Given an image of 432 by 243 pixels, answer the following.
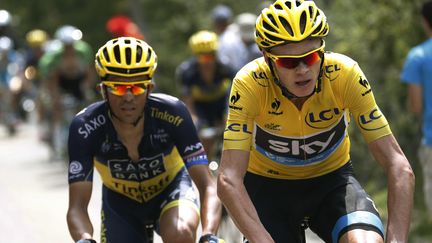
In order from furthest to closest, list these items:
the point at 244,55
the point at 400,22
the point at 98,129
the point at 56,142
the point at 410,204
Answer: the point at 56,142
the point at 244,55
the point at 400,22
the point at 98,129
the point at 410,204

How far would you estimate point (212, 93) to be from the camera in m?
11.6

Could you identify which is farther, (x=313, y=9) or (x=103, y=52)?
(x=103, y=52)

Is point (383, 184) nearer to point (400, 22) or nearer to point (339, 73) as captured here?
point (400, 22)

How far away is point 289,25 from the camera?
4863 mm

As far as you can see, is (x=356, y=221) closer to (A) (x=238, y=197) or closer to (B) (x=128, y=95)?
(A) (x=238, y=197)

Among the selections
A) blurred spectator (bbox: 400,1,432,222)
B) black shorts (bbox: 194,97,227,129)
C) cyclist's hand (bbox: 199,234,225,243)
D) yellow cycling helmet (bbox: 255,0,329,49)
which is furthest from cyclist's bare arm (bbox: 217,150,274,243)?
black shorts (bbox: 194,97,227,129)

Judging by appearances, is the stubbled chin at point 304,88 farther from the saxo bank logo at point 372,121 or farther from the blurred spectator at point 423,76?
the blurred spectator at point 423,76

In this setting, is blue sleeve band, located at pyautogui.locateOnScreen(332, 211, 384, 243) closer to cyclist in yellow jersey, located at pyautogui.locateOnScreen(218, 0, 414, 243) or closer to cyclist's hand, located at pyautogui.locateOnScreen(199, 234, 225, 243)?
cyclist in yellow jersey, located at pyautogui.locateOnScreen(218, 0, 414, 243)

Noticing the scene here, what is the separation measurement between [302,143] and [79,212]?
1427mm

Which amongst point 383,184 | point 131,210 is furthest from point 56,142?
point 131,210

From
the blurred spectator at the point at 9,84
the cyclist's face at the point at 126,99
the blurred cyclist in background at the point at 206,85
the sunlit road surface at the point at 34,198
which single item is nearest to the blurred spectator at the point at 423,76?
the sunlit road surface at the point at 34,198

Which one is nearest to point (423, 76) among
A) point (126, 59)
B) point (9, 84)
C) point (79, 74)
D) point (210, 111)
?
point (126, 59)

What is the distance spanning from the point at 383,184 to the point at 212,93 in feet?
7.63

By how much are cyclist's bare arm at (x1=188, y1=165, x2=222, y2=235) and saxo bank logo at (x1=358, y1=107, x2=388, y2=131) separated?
3.72 ft
